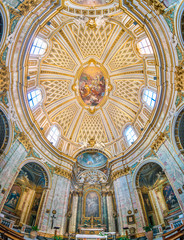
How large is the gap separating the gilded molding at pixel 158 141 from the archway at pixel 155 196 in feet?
6.95

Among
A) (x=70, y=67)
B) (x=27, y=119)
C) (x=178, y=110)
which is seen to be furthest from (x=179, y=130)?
(x=70, y=67)

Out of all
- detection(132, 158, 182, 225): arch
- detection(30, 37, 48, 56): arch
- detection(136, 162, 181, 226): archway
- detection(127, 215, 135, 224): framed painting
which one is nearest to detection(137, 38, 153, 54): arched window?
detection(30, 37, 48, 56): arch

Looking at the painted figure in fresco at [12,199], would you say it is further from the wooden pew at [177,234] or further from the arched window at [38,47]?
the arched window at [38,47]

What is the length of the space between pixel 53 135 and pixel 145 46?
17.4m

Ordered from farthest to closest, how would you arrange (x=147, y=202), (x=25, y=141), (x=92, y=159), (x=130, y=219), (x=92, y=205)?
(x=92, y=159)
(x=92, y=205)
(x=147, y=202)
(x=25, y=141)
(x=130, y=219)

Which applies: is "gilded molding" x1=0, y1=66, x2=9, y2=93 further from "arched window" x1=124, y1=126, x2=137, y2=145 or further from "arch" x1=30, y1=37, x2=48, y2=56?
"arched window" x1=124, y1=126, x2=137, y2=145

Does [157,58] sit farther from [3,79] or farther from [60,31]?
[3,79]

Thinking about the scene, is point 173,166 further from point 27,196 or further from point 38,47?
point 38,47

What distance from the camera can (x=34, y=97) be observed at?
2091 centimetres

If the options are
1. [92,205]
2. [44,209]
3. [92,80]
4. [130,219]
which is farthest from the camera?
[92,80]

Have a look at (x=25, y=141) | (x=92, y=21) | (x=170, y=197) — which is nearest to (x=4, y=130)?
(x=25, y=141)

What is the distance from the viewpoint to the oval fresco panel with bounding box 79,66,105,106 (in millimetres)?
26484

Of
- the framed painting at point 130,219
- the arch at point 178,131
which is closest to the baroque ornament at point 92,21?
the arch at point 178,131

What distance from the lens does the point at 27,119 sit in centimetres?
1798
